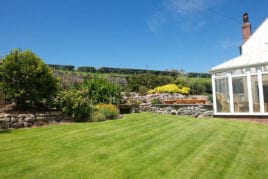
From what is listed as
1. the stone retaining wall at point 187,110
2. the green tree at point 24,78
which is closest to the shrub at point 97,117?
the green tree at point 24,78

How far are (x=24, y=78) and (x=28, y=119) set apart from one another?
5.65ft

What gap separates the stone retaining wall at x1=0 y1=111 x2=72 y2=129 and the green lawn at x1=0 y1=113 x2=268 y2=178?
1251 millimetres

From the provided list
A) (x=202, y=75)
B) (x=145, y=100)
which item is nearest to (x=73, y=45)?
(x=145, y=100)

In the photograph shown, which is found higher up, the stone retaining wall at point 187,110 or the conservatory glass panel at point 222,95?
the conservatory glass panel at point 222,95

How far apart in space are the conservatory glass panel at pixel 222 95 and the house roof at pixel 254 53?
31.0 inches

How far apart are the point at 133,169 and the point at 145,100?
12.4 m

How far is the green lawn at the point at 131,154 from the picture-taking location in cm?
369

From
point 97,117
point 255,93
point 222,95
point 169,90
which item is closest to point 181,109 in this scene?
point 222,95

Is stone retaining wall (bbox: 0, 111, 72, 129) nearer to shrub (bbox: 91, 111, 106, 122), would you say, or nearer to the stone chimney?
shrub (bbox: 91, 111, 106, 122)

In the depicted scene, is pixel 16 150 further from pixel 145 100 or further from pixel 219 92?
pixel 145 100

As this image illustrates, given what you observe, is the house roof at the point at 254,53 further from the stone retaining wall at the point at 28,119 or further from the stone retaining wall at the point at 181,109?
the stone retaining wall at the point at 28,119

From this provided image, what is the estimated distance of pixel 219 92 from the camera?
11.9m

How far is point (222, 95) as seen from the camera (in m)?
11.7

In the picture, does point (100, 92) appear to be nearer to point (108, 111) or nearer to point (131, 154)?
point (108, 111)
